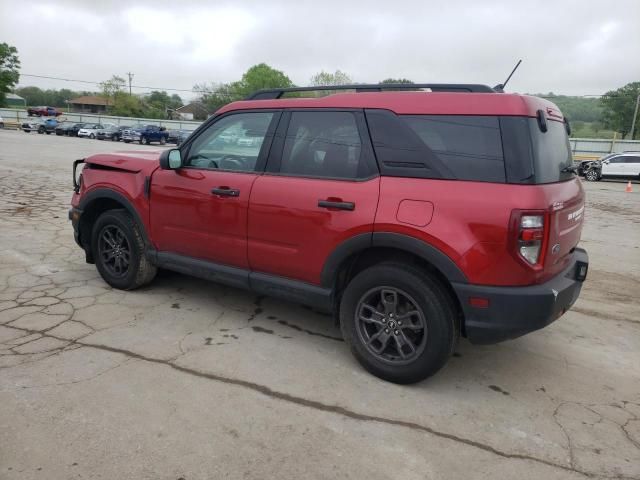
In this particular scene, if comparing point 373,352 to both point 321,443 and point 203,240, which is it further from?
point 203,240

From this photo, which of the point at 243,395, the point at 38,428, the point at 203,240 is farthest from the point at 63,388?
the point at 203,240

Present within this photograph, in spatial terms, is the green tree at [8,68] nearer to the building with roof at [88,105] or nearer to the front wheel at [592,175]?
the building with roof at [88,105]

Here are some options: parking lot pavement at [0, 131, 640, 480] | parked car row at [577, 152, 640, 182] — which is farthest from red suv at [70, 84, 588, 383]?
parked car row at [577, 152, 640, 182]

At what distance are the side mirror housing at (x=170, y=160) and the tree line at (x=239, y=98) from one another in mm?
1321

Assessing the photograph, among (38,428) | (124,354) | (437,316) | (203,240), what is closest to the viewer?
(38,428)

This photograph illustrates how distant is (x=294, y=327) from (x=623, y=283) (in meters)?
4.20

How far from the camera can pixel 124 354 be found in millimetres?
3379

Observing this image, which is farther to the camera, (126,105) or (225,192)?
(126,105)

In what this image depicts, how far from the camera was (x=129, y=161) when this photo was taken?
445cm

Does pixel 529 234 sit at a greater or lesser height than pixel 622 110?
lesser

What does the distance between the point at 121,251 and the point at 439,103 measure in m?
3.26

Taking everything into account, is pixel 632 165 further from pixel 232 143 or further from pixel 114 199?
pixel 114 199

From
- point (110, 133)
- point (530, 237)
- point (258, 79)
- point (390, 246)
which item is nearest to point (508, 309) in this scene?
point (530, 237)

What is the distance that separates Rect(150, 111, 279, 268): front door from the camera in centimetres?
371
